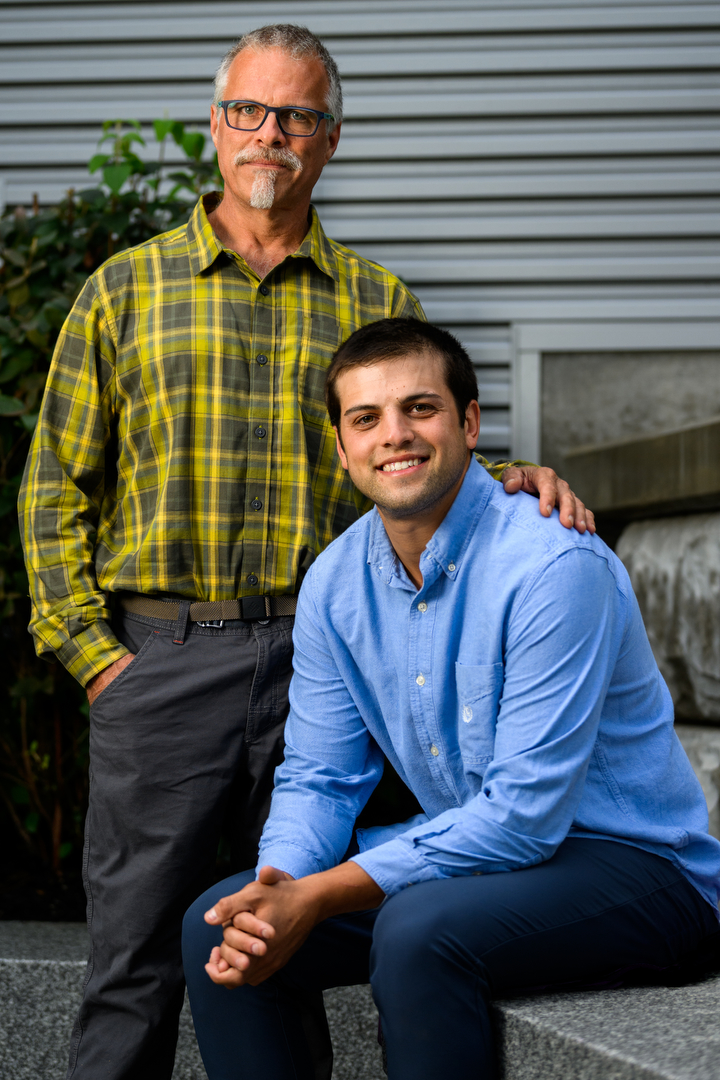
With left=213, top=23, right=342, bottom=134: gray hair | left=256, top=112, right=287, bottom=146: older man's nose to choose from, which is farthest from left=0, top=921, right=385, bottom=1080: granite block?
left=213, top=23, right=342, bottom=134: gray hair

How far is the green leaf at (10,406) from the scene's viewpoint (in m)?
3.04

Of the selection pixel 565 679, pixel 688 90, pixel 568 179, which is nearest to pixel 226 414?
pixel 565 679

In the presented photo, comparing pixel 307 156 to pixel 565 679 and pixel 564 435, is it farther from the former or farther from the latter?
pixel 564 435

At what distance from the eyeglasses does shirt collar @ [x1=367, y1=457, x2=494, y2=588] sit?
35.4 inches

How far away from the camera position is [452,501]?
2.01 meters

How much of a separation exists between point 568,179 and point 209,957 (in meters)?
3.00

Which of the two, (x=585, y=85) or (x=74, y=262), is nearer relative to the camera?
(x=74, y=262)

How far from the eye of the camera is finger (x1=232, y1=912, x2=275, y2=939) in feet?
5.49

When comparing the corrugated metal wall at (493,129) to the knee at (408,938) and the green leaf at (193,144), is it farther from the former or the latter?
the knee at (408,938)

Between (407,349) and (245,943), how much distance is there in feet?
3.72

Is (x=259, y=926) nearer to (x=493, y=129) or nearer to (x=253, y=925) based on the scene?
(x=253, y=925)

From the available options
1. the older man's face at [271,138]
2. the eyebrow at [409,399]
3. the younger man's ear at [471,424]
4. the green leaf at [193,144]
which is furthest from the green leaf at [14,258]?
the younger man's ear at [471,424]

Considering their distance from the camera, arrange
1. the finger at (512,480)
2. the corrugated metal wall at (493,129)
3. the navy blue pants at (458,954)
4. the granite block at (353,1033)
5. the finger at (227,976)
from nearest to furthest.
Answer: the navy blue pants at (458,954) → the finger at (227,976) → the finger at (512,480) → the granite block at (353,1033) → the corrugated metal wall at (493,129)

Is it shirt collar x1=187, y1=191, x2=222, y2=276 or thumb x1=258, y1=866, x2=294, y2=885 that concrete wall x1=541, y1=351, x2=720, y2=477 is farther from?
thumb x1=258, y1=866, x2=294, y2=885
